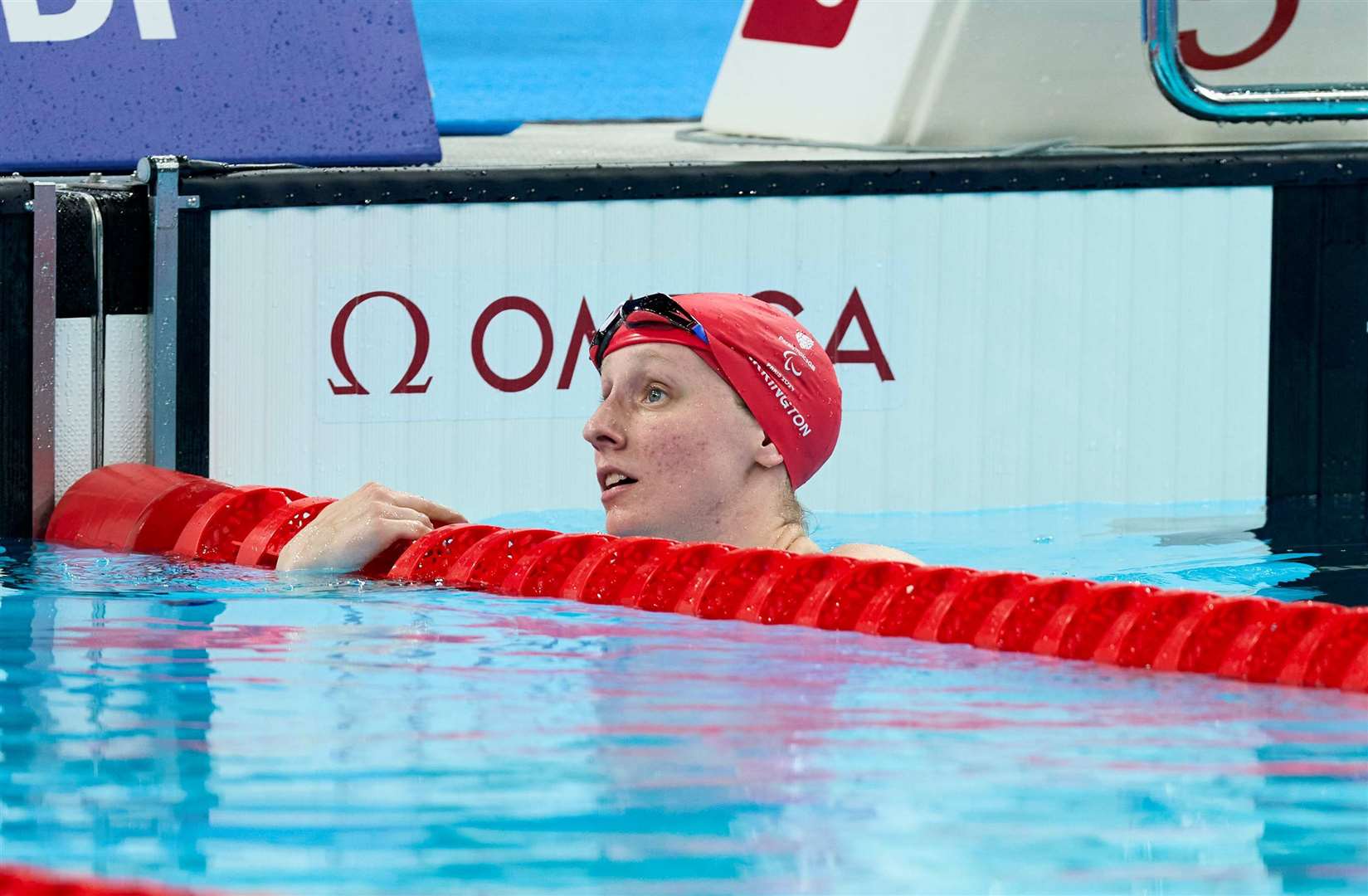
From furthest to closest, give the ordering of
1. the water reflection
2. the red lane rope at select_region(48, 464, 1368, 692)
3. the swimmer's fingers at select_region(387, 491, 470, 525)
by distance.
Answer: the swimmer's fingers at select_region(387, 491, 470, 525) < the red lane rope at select_region(48, 464, 1368, 692) < the water reflection

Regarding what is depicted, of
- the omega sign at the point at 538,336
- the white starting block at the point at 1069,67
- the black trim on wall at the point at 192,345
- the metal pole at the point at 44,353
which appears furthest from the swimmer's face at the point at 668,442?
the white starting block at the point at 1069,67

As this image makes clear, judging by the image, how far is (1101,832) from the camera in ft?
6.75

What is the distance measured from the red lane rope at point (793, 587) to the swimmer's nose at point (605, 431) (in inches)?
6.8

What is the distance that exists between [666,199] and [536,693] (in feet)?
6.02

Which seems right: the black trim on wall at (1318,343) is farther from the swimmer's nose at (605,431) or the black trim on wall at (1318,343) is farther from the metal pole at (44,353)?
the metal pole at (44,353)

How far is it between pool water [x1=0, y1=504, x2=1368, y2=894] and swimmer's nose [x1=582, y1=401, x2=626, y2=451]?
245 millimetres

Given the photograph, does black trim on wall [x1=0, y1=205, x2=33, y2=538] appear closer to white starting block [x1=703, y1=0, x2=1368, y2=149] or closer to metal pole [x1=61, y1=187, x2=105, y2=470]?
metal pole [x1=61, y1=187, x2=105, y2=470]

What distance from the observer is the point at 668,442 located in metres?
3.21

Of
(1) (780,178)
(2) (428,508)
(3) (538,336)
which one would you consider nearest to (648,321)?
(2) (428,508)

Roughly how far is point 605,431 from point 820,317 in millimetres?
1231

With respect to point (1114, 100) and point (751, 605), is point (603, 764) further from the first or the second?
point (1114, 100)

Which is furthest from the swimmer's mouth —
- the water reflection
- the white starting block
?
the white starting block

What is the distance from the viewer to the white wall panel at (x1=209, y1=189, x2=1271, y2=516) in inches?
160

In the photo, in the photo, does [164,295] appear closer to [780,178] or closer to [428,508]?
[428,508]
